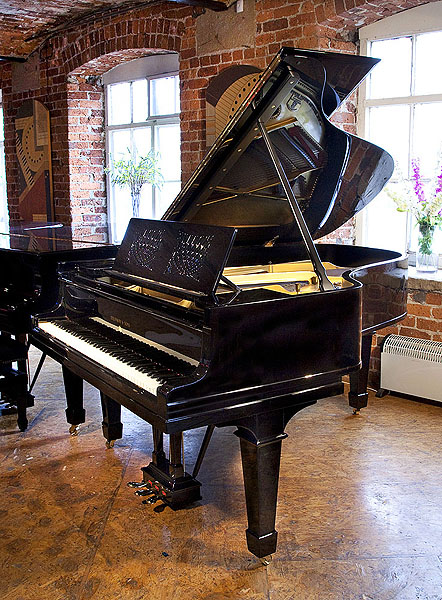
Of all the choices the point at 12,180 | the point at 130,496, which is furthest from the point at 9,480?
the point at 12,180

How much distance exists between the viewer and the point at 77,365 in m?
3.03

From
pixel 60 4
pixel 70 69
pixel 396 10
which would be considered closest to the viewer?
pixel 396 10

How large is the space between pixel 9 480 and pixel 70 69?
189 inches

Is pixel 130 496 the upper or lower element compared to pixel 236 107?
lower

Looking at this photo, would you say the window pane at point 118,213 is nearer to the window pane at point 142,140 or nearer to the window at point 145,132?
the window at point 145,132

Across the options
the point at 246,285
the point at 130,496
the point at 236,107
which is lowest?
the point at 130,496

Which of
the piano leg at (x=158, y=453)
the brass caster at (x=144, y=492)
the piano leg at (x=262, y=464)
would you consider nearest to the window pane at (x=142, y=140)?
the piano leg at (x=158, y=453)

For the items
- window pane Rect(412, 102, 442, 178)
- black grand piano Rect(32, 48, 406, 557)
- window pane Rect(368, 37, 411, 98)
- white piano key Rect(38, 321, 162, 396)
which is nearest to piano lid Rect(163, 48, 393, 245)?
black grand piano Rect(32, 48, 406, 557)

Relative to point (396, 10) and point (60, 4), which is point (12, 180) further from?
point (396, 10)

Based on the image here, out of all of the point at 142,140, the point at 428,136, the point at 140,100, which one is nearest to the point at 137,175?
the point at 142,140

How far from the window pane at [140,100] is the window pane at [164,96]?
0.41 feet

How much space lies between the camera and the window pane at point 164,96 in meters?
6.36

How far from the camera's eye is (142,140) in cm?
685

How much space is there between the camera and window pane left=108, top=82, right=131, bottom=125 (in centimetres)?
701
